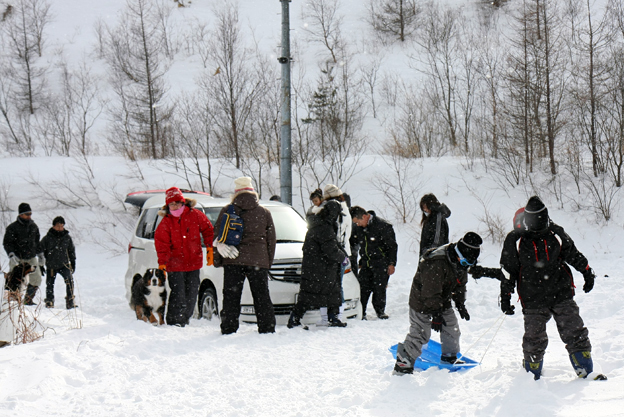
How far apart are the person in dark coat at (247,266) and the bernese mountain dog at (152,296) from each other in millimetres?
1355

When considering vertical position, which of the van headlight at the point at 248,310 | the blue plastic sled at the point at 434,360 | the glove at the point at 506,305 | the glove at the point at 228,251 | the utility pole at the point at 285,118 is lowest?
A: the blue plastic sled at the point at 434,360

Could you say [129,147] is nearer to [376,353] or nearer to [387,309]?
[387,309]

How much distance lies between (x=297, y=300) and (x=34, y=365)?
3.19m

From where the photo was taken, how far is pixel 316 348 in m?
5.70

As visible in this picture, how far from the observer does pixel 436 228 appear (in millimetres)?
7562

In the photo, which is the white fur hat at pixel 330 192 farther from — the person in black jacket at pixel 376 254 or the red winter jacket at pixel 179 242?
the red winter jacket at pixel 179 242

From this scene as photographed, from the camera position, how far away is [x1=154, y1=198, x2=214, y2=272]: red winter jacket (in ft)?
21.7

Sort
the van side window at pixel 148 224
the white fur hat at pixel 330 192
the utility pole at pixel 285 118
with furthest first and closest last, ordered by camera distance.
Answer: the utility pole at pixel 285 118, the van side window at pixel 148 224, the white fur hat at pixel 330 192

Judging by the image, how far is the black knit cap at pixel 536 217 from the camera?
4.34 metres

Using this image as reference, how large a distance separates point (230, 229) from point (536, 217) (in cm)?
336

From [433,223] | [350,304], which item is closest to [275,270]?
[350,304]

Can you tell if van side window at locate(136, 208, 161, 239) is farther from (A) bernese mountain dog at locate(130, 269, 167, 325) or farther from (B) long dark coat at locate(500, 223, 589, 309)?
(B) long dark coat at locate(500, 223, 589, 309)

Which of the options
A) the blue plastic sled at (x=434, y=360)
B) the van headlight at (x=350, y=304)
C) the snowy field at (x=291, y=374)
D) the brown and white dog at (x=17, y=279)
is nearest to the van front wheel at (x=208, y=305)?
the snowy field at (x=291, y=374)

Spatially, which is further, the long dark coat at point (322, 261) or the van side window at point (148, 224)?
the van side window at point (148, 224)
